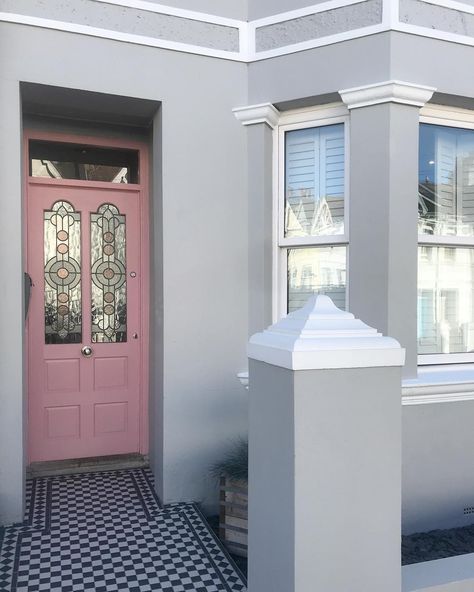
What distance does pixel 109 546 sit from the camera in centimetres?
342

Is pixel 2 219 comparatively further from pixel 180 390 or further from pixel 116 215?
pixel 180 390

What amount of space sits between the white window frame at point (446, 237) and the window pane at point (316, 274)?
61 cm

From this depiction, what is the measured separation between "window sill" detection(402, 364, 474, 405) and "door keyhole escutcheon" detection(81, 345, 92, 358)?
2.57 meters

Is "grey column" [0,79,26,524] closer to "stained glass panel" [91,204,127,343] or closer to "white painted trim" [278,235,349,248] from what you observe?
"stained glass panel" [91,204,127,343]

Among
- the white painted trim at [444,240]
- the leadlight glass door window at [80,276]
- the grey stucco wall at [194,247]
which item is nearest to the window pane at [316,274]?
the grey stucco wall at [194,247]

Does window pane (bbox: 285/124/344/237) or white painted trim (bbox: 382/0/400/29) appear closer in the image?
white painted trim (bbox: 382/0/400/29)

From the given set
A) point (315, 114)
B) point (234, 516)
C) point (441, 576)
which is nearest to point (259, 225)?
point (315, 114)

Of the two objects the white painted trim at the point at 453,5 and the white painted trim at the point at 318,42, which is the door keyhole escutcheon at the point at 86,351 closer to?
the white painted trim at the point at 318,42

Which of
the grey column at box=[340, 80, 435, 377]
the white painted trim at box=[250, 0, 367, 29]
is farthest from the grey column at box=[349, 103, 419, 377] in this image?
the white painted trim at box=[250, 0, 367, 29]

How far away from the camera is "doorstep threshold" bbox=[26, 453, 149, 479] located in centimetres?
454

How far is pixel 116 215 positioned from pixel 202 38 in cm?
160

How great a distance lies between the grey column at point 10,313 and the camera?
3684 mm

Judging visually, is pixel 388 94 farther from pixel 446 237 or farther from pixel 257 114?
pixel 446 237

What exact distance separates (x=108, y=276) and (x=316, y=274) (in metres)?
1.81
